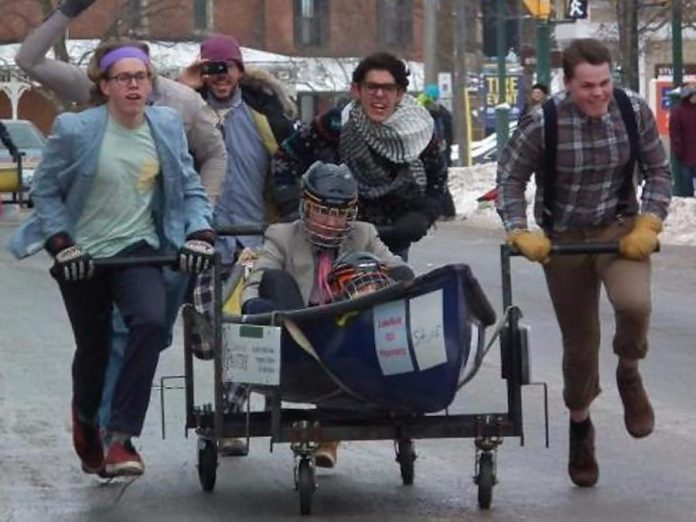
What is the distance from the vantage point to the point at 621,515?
786 cm

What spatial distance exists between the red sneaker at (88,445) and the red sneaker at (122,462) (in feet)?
0.98

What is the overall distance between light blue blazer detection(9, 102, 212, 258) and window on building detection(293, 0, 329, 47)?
2410 inches

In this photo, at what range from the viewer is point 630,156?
823 centimetres

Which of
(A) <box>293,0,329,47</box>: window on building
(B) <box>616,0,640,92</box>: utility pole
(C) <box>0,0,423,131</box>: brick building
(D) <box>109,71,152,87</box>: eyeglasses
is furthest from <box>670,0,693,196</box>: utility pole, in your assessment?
(A) <box>293,0,329,47</box>: window on building

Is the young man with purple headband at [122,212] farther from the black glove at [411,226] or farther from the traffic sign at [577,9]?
the traffic sign at [577,9]

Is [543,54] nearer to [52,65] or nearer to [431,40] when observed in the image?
[431,40]

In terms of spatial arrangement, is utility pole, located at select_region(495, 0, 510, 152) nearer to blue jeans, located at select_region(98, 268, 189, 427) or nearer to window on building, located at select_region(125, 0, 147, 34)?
window on building, located at select_region(125, 0, 147, 34)

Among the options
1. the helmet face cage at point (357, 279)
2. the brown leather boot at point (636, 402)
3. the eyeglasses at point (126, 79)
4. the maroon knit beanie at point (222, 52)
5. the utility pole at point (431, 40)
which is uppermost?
the utility pole at point (431, 40)

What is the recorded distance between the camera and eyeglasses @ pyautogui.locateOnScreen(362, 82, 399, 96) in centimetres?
870

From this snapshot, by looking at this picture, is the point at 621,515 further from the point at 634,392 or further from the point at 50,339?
the point at 50,339

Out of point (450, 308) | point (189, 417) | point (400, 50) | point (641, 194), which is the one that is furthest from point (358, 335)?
point (400, 50)

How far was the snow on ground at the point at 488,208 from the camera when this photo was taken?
79.6 ft

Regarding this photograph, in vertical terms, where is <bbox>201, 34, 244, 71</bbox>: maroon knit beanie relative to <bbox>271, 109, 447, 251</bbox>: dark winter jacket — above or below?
above

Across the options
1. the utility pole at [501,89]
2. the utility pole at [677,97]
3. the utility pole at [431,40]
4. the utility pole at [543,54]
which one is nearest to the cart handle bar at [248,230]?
the utility pole at [677,97]
